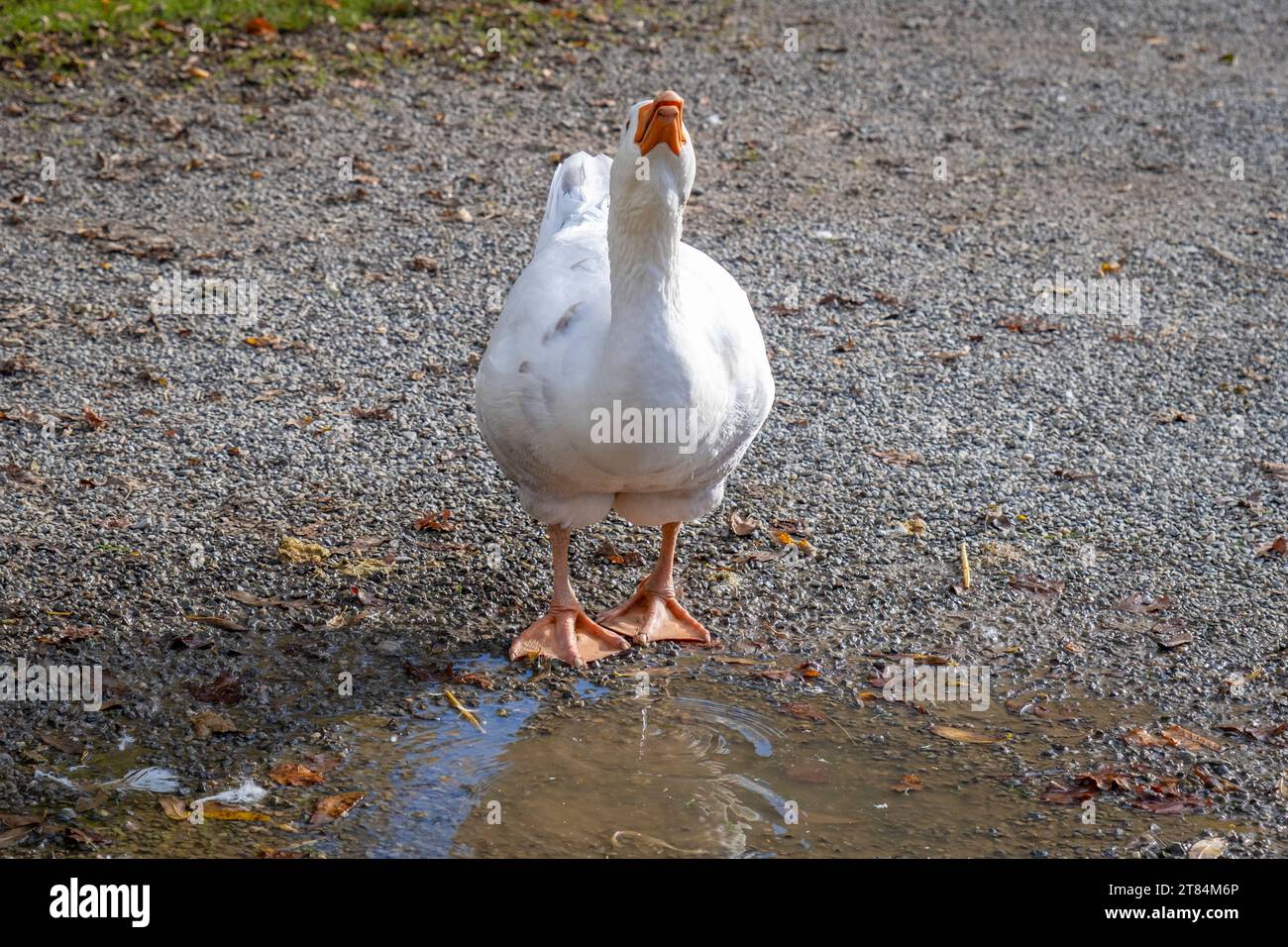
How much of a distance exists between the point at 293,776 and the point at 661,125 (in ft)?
8.04

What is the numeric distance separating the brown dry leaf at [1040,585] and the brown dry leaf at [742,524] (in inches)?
45.8

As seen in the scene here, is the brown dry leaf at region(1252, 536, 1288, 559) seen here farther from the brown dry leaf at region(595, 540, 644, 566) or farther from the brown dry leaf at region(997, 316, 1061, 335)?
the brown dry leaf at region(595, 540, 644, 566)

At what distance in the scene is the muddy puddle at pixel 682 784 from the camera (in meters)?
4.34

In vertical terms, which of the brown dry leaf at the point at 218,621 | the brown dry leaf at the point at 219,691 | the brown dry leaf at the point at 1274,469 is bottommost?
the brown dry leaf at the point at 219,691

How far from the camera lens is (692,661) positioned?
17.7 feet

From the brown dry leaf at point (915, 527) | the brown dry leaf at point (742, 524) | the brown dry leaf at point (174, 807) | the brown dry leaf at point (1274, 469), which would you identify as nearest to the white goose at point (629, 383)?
the brown dry leaf at point (742, 524)

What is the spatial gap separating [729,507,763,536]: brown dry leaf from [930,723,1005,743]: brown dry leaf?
5.12 ft

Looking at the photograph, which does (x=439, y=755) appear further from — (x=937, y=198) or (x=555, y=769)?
(x=937, y=198)

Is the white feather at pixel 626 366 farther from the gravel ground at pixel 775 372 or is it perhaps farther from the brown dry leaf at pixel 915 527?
the brown dry leaf at pixel 915 527

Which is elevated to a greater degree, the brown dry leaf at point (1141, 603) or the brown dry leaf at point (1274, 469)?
the brown dry leaf at point (1274, 469)

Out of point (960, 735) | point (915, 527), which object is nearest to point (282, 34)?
point (915, 527)

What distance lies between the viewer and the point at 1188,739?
489 cm

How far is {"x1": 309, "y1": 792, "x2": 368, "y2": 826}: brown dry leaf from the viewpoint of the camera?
4.38m

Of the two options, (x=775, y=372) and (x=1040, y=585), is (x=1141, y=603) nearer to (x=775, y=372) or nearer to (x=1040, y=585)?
(x=1040, y=585)
